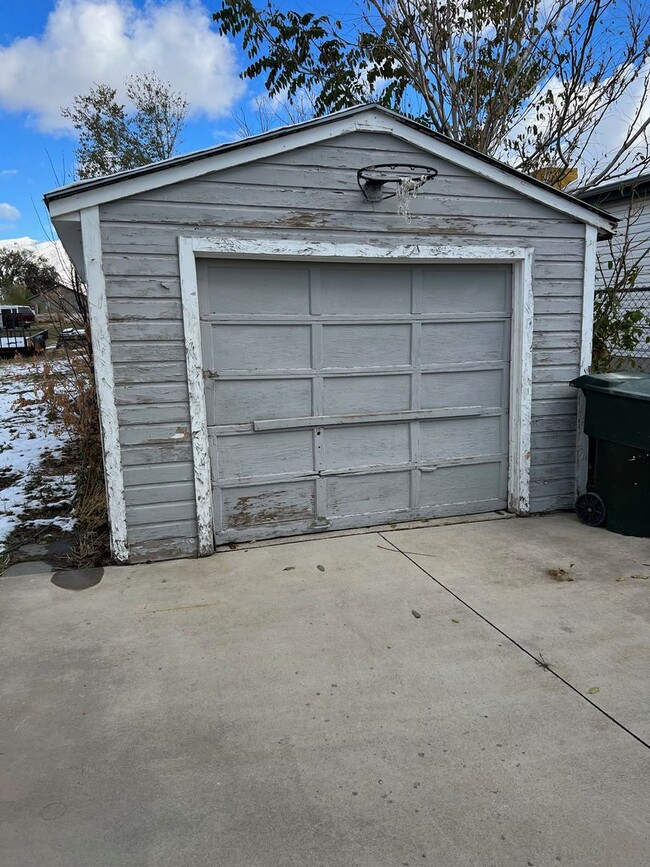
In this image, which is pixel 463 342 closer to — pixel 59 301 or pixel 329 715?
pixel 329 715

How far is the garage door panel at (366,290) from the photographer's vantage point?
14.8 feet

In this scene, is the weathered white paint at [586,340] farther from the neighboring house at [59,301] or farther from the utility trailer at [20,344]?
the utility trailer at [20,344]

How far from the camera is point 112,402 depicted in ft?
13.1

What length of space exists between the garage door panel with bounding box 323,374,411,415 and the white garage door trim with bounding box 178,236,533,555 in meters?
0.90

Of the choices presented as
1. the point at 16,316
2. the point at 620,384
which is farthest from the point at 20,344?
the point at 620,384

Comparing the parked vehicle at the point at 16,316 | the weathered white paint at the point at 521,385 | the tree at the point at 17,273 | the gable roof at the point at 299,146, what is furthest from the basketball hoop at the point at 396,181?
the parked vehicle at the point at 16,316

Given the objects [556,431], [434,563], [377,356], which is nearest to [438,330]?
[377,356]

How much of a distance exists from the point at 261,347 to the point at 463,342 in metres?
1.68

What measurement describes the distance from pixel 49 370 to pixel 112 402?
6465mm

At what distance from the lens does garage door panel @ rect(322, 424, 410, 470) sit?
15.3ft

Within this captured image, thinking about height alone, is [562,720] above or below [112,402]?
below

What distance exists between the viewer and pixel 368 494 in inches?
189

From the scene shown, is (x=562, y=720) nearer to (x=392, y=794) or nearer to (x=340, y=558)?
(x=392, y=794)

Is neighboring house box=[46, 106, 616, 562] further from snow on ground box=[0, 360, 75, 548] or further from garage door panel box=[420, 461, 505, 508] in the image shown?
snow on ground box=[0, 360, 75, 548]
